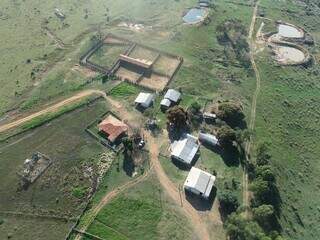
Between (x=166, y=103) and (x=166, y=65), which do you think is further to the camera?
(x=166, y=65)

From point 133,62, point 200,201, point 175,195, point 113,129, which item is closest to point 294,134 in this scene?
point 200,201

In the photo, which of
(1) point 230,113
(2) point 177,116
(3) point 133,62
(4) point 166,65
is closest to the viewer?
(2) point 177,116

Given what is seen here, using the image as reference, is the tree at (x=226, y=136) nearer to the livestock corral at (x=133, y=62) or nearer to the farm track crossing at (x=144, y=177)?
the farm track crossing at (x=144, y=177)

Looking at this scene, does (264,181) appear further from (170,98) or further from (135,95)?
(135,95)

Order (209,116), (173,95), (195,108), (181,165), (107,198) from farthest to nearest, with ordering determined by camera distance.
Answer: (173,95)
(195,108)
(209,116)
(181,165)
(107,198)

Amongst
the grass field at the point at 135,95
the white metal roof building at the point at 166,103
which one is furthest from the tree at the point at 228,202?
the white metal roof building at the point at 166,103

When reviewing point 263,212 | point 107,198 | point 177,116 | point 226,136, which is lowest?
point 107,198

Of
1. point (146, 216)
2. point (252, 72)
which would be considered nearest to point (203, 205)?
point (146, 216)

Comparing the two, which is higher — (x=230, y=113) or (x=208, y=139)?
(x=230, y=113)
